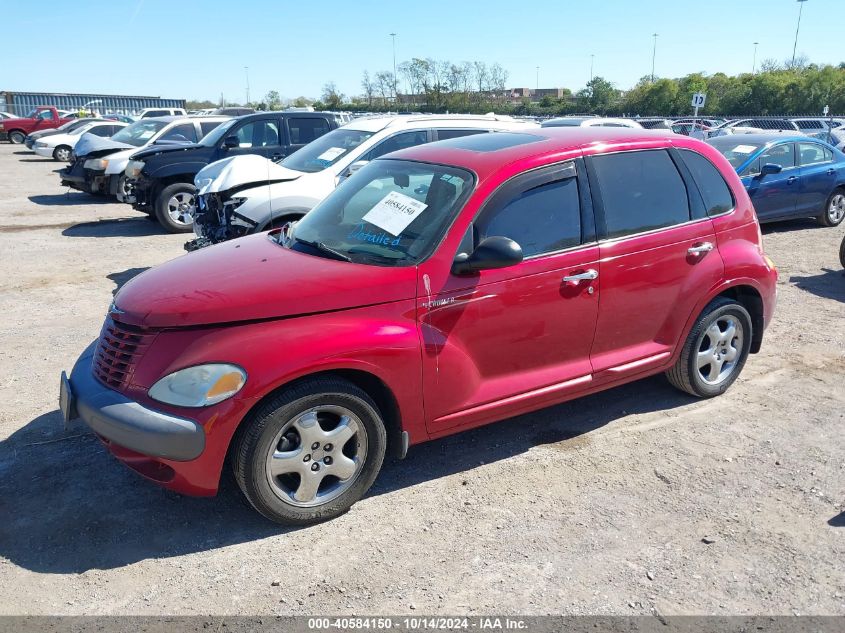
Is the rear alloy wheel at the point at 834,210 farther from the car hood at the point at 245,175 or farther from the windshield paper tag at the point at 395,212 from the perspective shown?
the windshield paper tag at the point at 395,212

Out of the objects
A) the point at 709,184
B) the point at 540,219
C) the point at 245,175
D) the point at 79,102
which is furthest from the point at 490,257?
the point at 79,102

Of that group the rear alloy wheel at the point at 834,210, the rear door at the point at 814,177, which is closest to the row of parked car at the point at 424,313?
the rear door at the point at 814,177

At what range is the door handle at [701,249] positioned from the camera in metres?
4.63

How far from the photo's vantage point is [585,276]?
164 inches

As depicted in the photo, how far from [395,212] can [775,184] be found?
9345mm

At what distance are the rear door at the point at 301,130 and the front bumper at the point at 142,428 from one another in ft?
30.7

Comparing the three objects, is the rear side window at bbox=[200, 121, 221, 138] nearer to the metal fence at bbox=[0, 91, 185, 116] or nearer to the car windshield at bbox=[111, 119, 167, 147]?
the car windshield at bbox=[111, 119, 167, 147]

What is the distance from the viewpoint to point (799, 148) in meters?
11.6

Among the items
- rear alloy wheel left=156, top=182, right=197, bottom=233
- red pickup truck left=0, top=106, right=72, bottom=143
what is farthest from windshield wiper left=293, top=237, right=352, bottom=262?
red pickup truck left=0, top=106, right=72, bottom=143

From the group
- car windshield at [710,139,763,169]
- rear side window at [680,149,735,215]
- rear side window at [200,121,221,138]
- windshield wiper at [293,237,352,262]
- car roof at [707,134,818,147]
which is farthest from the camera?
rear side window at [200,121,221,138]

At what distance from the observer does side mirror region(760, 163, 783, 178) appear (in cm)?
1073

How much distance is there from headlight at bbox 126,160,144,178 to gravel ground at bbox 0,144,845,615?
6.59 meters

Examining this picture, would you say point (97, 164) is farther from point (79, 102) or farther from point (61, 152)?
point (79, 102)

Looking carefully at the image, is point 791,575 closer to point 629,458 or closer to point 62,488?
point 629,458
